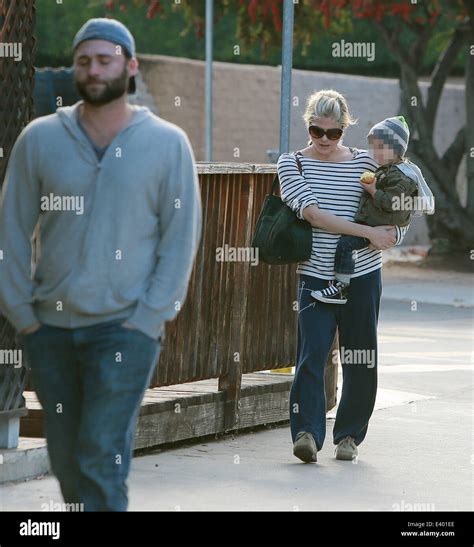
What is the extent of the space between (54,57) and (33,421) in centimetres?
2092

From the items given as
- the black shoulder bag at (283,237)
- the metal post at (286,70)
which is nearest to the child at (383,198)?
the black shoulder bag at (283,237)

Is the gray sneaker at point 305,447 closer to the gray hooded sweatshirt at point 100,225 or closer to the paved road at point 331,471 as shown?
the paved road at point 331,471

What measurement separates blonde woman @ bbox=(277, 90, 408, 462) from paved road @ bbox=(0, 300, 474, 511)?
0.28 meters

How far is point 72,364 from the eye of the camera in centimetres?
484

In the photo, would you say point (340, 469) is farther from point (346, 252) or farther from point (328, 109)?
point (328, 109)

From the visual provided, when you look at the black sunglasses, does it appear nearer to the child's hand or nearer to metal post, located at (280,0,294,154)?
the child's hand

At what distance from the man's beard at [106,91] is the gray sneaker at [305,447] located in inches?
119

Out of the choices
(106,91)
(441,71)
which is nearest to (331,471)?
(106,91)

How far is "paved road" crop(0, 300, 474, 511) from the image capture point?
Result: 646cm

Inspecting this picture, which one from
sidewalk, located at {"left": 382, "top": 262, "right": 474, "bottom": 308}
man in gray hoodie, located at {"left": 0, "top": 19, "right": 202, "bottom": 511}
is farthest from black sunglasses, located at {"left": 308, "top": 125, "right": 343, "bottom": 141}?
sidewalk, located at {"left": 382, "top": 262, "right": 474, "bottom": 308}

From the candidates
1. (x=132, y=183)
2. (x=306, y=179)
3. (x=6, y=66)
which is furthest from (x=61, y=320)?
(x=306, y=179)

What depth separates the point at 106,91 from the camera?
4770mm
